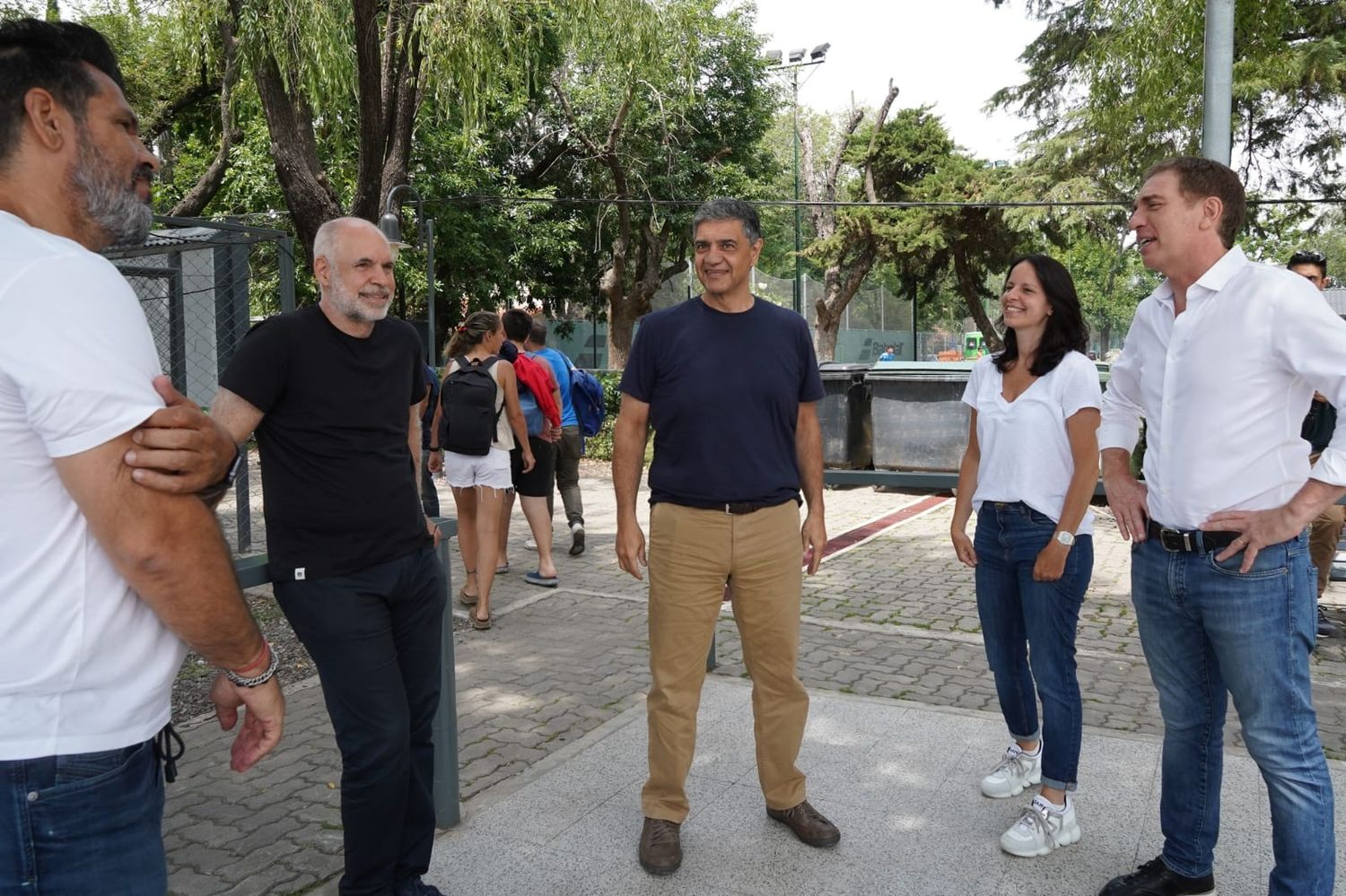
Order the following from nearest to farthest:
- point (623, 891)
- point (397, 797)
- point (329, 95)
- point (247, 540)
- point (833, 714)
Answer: point (397, 797) → point (623, 891) → point (833, 714) → point (247, 540) → point (329, 95)

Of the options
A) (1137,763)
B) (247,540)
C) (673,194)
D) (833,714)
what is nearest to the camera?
(1137,763)

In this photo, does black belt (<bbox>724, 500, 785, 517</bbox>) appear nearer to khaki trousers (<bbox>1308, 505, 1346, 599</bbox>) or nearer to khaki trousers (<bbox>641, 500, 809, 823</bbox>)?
khaki trousers (<bbox>641, 500, 809, 823</bbox>)

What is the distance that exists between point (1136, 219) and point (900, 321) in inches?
1436

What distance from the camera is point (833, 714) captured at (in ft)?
16.1

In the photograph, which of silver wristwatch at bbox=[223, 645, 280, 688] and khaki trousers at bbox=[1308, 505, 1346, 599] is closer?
silver wristwatch at bbox=[223, 645, 280, 688]

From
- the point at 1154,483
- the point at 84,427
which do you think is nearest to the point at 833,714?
the point at 1154,483

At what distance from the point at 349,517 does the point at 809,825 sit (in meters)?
1.82

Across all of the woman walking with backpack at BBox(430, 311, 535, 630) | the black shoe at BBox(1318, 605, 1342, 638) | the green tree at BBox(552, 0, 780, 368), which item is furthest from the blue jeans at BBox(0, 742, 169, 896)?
the green tree at BBox(552, 0, 780, 368)

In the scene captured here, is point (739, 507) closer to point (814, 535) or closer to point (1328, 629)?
point (814, 535)

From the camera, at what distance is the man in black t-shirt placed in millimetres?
2857

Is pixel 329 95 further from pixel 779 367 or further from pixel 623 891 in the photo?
pixel 623 891

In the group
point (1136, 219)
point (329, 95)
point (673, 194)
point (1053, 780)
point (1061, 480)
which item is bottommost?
point (1053, 780)

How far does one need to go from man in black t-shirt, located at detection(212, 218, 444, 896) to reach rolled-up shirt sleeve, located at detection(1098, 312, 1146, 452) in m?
2.13

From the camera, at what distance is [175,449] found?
5.04 ft
